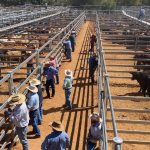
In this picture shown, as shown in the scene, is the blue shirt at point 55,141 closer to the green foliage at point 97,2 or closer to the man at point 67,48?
the man at point 67,48

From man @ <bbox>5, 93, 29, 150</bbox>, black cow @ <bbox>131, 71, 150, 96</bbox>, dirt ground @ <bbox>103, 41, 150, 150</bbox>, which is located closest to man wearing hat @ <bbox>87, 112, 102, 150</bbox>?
dirt ground @ <bbox>103, 41, 150, 150</bbox>

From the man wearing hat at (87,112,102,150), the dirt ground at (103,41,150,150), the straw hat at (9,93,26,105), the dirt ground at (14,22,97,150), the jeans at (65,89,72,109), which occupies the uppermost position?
the straw hat at (9,93,26,105)

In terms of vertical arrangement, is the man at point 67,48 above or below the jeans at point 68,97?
above

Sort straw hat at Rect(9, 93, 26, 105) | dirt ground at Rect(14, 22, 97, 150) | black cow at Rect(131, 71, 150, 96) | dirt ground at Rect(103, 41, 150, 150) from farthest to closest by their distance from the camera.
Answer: black cow at Rect(131, 71, 150, 96)
dirt ground at Rect(103, 41, 150, 150)
dirt ground at Rect(14, 22, 97, 150)
straw hat at Rect(9, 93, 26, 105)

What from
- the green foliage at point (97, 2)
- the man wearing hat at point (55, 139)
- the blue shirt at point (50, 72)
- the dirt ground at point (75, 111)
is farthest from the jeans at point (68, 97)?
the green foliage at point (97, 2)

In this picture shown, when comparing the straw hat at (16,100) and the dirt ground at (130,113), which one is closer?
the straw hat at (16,100)

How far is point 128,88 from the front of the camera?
546 inches

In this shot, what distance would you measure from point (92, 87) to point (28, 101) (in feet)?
18.1

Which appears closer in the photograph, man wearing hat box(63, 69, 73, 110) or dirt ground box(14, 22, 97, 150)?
dirt ground box(14, 22, 97, 150)

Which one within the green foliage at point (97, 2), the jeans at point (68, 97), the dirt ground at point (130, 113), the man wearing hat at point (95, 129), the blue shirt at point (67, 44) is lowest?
the dirt ground at point (130, 113)

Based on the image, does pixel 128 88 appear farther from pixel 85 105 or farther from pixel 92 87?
pixel 85 105

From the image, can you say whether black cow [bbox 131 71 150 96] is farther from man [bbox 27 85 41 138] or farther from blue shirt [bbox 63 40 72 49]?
blue shirt [bbox 63 40 72 49]

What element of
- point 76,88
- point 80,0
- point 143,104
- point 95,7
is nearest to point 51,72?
point 76,88

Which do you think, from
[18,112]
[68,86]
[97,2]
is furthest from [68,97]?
[97,2]
